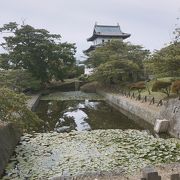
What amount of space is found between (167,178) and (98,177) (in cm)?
170

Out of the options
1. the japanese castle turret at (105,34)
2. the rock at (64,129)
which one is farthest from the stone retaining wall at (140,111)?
the japanese castle turret at (105,34)

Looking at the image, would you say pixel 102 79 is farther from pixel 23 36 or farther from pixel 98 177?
pixel 98 177

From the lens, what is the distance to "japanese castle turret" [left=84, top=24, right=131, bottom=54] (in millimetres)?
60094

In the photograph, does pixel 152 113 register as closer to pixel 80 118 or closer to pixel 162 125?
pixel 162 125

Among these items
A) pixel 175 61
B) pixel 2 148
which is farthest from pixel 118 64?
pixel 2 148

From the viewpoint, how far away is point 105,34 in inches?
2393

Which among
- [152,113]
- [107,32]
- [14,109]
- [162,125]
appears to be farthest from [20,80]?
[107,32]

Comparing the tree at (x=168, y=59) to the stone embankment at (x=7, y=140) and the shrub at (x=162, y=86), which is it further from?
the stone embankment at (x=7, y=140)

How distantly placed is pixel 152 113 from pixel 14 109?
868 cm

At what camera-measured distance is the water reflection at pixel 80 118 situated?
19.1m

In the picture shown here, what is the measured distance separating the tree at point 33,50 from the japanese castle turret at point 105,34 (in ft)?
56.7

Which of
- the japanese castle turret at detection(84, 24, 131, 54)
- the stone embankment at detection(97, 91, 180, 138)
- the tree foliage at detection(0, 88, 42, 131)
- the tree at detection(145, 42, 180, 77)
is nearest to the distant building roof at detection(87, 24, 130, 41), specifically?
the japanese castle turret at detection(84, 24, 131, 54)

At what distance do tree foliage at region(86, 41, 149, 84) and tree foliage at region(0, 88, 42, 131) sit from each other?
71.0 ft

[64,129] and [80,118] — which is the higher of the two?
[80,118]
